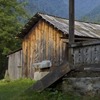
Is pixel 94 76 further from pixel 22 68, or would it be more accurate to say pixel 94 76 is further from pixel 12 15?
pixel 12 15

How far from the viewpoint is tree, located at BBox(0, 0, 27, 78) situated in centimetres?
3403

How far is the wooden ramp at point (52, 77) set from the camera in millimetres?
12431

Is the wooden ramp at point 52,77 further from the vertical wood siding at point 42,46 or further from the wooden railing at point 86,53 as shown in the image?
the vertical wood siding at point 42,46

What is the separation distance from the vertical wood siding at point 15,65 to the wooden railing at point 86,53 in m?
13.0

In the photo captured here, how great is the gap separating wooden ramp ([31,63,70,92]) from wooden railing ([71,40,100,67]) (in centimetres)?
42

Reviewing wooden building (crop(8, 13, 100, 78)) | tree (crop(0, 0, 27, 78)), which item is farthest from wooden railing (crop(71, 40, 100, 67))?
tree (crop(0, 0, 27, 78))

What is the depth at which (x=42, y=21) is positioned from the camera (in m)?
22.2

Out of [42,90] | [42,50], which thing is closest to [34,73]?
[42,50]

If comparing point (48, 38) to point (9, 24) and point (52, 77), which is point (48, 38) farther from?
point (9, 24)

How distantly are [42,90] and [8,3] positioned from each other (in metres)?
25.1

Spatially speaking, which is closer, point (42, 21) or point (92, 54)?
point (92, 54)

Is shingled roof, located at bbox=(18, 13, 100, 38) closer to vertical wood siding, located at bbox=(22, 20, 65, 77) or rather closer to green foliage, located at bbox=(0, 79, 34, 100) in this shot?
vertical wood siding, located at bbox=(22, 20, 65, 77)

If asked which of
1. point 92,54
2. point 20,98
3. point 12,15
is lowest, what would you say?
point 20,98

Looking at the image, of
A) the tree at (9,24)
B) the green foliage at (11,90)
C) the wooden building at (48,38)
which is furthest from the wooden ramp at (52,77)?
the tree at (9,24)
